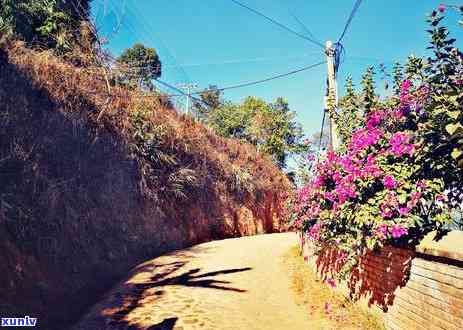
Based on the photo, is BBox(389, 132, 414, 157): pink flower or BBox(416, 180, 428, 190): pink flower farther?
BBox(389, 132, 414, 157): pink flower

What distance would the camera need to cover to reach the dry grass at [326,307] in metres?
5.67

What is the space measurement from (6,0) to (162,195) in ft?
30.3

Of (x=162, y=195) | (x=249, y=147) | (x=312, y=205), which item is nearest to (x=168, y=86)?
(x=162, y=195)

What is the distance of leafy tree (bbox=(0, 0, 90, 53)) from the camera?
1173 centimetres

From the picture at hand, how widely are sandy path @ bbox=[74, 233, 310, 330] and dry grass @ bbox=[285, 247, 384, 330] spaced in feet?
0.72

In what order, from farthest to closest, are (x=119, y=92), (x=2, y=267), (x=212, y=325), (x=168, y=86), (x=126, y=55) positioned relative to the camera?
(x=126, y=55), (x=168, y=86), (x=119, y=92), (x=212, y=325), (x=2, y=267)

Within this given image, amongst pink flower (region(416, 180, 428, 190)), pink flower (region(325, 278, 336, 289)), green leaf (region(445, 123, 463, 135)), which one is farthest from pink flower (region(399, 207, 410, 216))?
pink flower (region(325, 278, 336, 289))

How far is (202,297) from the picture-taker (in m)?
6.32

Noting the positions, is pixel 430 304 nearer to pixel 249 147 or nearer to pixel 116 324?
pixel 116 324

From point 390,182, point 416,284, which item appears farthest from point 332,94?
Answer: point 416,284

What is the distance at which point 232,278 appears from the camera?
Result: 7.73 meters

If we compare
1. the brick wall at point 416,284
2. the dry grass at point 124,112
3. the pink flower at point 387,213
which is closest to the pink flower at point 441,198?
the brick wall at point 416,284

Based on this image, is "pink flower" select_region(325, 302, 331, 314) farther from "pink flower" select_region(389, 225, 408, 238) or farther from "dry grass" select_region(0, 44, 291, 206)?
"dry grass" select_region(0, 44, 291, 206)

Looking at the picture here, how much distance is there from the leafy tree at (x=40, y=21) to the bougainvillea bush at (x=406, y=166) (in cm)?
1005
